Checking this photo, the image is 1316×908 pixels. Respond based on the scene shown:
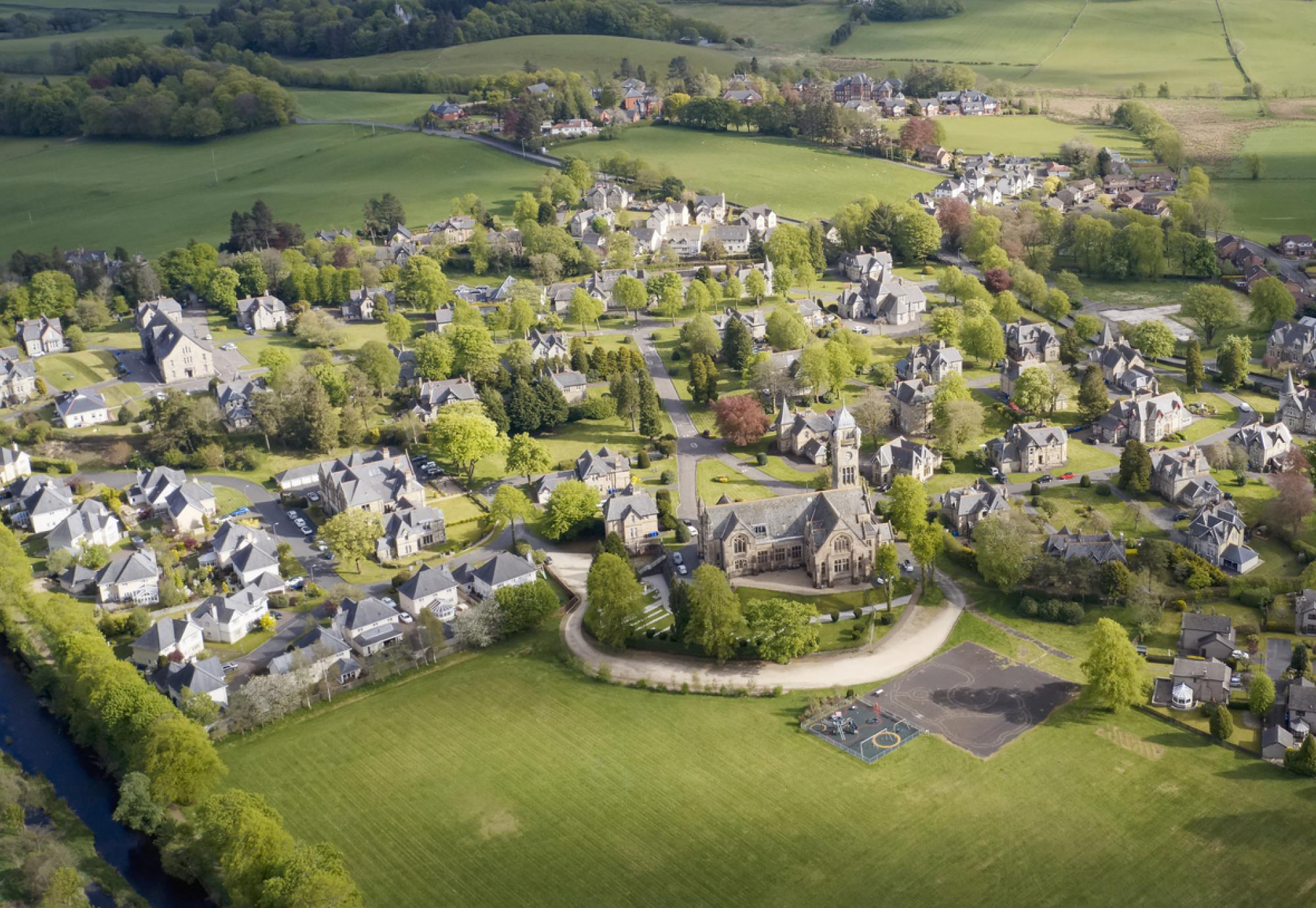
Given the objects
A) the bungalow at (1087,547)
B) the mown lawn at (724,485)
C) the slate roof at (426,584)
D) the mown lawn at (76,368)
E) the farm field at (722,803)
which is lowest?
the farm field at (722,803)

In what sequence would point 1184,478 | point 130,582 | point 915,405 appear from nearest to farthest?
point 130,582, point 1184,478, point 915,405

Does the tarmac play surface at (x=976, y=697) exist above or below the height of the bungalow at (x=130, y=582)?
below

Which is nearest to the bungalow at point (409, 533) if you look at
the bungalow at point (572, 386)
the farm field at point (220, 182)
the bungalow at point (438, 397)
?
the bungalow at point (438, 397)

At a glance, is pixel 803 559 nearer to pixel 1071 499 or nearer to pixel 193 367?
pixel 1071 499

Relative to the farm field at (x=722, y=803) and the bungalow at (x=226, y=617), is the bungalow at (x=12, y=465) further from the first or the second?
the farm field at (x=722, y=803)

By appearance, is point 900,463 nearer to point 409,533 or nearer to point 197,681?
point 409,533

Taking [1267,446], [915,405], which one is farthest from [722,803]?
[1267,446]

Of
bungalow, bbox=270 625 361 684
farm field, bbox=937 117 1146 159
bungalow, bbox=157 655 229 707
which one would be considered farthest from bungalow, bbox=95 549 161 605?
farm field, bbox=937 117 1146 159
